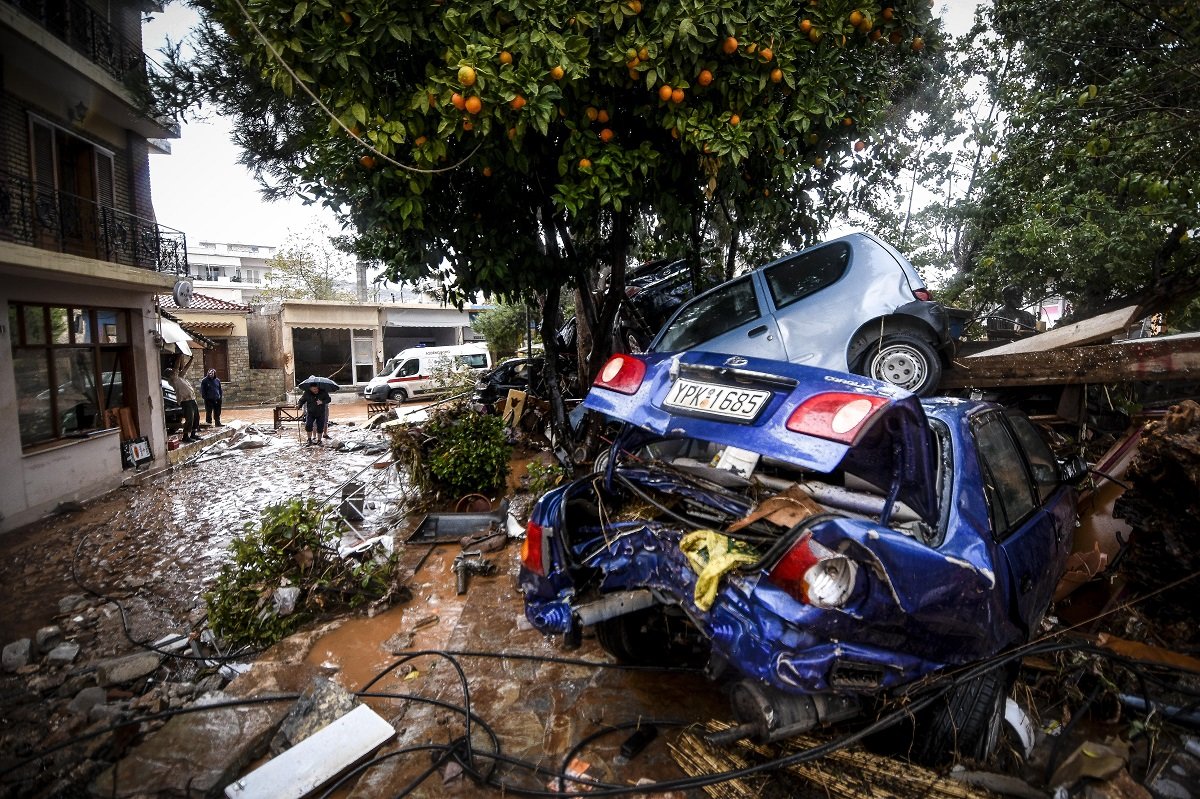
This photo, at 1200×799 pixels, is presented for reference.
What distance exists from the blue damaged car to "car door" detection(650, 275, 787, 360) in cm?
238

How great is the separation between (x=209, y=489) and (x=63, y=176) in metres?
5.63

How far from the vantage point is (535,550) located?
3000 millimetres

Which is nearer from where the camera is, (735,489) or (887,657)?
(887,657)

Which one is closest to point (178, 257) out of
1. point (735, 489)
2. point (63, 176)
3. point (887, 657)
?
point (63, 176)

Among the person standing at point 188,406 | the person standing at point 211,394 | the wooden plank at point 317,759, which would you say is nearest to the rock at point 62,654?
the wooden plank at point 317,759

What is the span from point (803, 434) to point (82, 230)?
39.2ft

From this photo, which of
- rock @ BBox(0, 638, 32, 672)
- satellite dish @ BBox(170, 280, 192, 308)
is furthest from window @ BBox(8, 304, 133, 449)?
rock @ BBox(0, 638, 32, 672)

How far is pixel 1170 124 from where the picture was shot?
558 centimetres

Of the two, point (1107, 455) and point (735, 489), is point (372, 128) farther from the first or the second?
point (1107, 455)

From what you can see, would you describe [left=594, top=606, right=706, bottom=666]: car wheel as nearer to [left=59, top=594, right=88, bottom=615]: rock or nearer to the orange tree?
the orange tree

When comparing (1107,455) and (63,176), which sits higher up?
(63,176)

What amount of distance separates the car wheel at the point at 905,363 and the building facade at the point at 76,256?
899 cm

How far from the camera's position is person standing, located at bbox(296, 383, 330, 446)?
13094mm

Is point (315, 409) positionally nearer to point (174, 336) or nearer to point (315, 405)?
point (315, 405)
